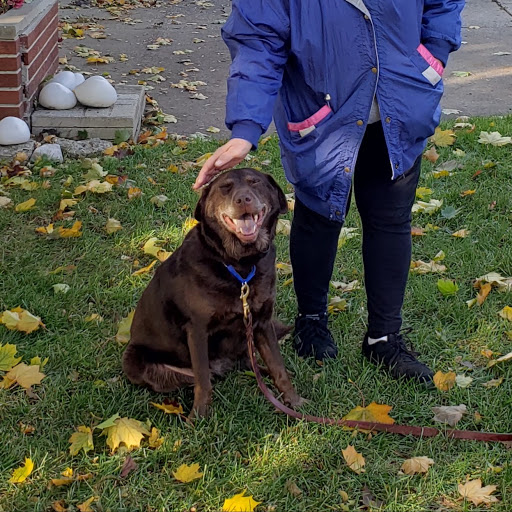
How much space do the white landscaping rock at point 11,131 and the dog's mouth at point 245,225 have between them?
3368 millimetres

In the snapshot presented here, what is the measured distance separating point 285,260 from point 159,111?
2.98m

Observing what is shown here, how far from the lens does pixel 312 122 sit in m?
Result: 3.02

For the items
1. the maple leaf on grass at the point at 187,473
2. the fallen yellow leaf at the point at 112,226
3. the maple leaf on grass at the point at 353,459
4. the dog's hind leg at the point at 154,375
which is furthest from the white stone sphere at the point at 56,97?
the maple leaf on grass at the point at 353,459

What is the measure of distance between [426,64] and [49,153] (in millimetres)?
3501

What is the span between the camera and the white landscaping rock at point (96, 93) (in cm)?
621

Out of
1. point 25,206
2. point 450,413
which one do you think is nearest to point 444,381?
point 450,413

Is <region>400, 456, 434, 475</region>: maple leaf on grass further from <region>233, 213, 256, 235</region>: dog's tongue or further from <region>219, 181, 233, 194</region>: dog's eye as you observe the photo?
<region>219, 181, 233, 194</region>: dog's eye

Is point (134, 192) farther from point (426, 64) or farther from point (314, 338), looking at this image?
point (426, 64)

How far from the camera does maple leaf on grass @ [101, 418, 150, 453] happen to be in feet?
9.60

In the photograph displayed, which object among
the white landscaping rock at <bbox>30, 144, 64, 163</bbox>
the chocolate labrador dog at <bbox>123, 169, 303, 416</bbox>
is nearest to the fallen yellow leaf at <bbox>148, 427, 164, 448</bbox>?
the chocolate labrador dog at <bbox>123, 169, 303, 416</bbox>

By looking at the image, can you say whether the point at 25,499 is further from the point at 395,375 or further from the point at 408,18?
the point at 408,18

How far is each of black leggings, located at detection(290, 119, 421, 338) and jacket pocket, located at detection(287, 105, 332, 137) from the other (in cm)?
22

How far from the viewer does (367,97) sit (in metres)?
2.93

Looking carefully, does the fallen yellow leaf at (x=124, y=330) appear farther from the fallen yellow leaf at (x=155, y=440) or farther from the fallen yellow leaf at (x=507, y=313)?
the fallen yellow leaf at (x=507, y=313)
